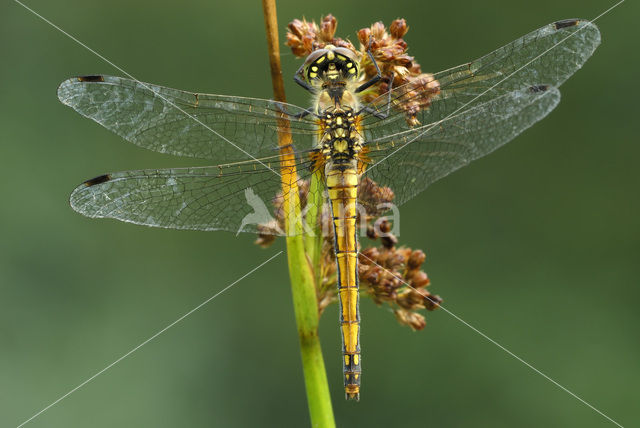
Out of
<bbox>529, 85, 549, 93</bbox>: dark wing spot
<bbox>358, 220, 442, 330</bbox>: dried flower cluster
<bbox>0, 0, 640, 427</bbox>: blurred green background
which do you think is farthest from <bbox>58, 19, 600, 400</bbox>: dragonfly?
<bbox>0, 0, 640, 427</bbox>: blurred green background

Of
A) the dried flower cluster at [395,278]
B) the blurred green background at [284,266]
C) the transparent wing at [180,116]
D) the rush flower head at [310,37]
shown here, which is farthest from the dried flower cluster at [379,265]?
the blurred green background at [284,266]

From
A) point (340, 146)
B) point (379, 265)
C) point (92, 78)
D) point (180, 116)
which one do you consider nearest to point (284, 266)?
point (379, 265)

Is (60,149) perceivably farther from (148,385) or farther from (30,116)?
(148,385)

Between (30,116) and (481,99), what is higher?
(30,116)

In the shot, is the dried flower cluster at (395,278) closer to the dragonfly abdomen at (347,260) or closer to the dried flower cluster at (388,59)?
the dragonfly abdomen at (347,260)

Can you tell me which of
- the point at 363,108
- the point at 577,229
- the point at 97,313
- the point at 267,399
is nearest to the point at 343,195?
the point at 363,108

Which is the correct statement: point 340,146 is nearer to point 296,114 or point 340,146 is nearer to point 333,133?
point 333,133

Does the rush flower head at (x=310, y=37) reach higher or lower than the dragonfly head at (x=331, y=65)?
higher
